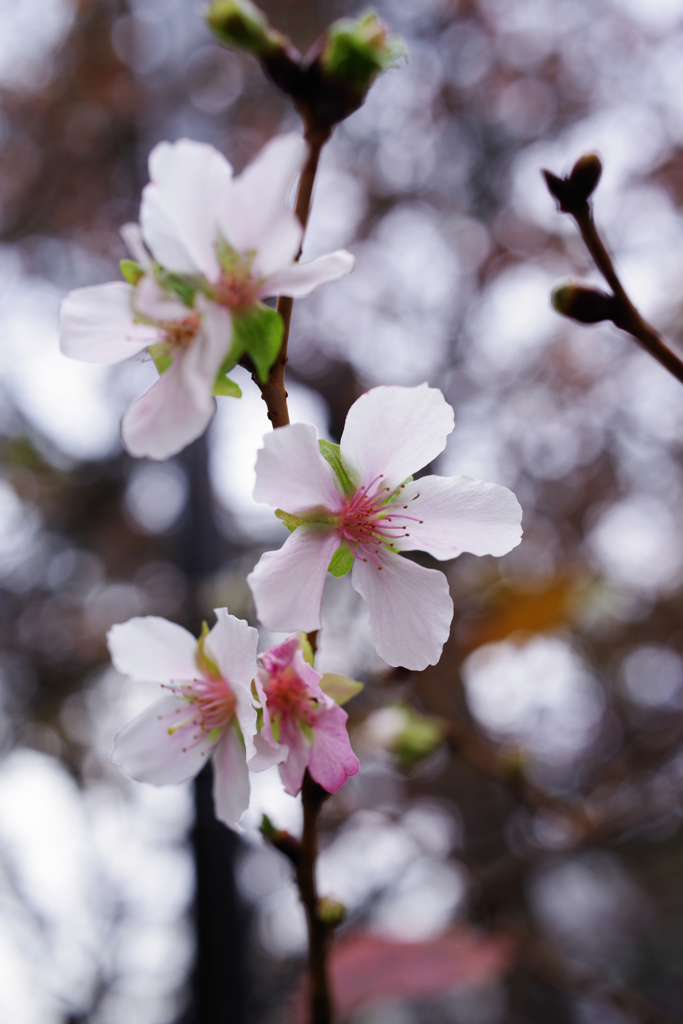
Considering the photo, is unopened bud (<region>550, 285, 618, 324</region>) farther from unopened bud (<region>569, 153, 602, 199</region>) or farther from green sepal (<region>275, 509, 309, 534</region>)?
green sepal (<region>275, 509, 309, 534</region>)

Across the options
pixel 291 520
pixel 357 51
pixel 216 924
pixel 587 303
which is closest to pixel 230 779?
pixel 291 520

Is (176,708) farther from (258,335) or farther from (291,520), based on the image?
(258,335)

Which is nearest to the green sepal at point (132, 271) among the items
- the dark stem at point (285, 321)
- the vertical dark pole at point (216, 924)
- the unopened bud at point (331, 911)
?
the dark stem at point (285, 321)

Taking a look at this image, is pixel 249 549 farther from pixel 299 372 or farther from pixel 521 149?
pixel 521 149

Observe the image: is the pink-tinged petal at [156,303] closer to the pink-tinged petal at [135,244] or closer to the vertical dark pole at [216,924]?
the pink-tinged petal at [135,244]

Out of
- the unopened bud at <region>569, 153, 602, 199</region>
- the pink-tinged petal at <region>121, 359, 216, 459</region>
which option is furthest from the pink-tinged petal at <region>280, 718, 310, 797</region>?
the unopened bud at <region>569, 153, 602, 199</region>
